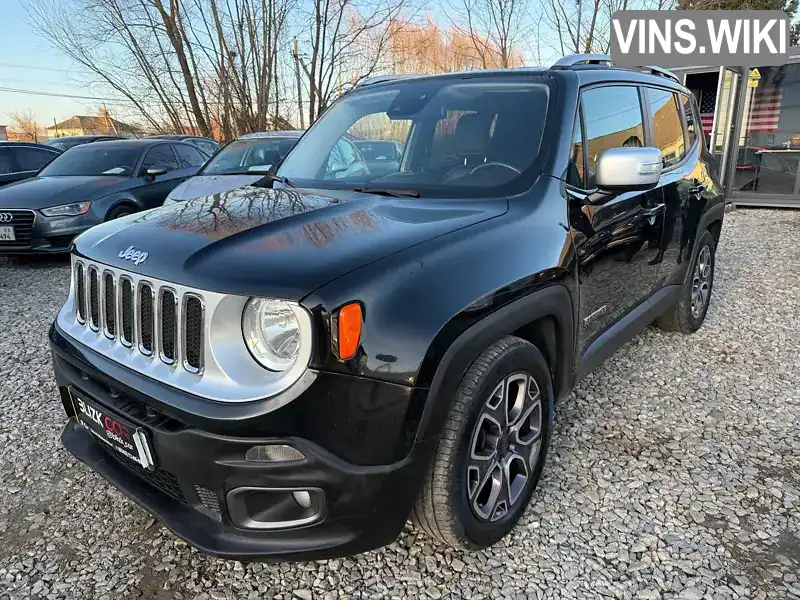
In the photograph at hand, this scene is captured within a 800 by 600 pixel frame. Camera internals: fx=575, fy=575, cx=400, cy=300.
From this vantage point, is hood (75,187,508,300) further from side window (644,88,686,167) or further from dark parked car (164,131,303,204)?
dark parked car (164,131,303,204)

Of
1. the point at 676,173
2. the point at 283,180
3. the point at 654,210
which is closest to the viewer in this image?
the point at 283,180

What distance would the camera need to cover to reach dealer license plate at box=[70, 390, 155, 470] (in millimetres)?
1862

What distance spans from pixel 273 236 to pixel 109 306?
2.32ft

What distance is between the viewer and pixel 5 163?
10047 mm

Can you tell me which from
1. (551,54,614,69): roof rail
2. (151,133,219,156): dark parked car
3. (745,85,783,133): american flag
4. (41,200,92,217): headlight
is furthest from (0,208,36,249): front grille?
(745,85,783,133): american flag

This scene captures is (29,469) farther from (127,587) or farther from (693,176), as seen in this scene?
(693,176)

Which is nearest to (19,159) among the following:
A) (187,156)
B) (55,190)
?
(187,156)

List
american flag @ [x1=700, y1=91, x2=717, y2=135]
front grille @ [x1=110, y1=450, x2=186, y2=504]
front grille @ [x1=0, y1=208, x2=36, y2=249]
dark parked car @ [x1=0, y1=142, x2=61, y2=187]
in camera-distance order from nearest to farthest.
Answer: front grille @ [x1=110, y1=450, x2=186, y2=504], front grille @ [x1=0, y1=208, x2=36, y2=249], dark parked car @ [x1=0, y1=142, x2=61, y2=187], american flag @ [x1=700, y1=91, x2=717, y2=135]

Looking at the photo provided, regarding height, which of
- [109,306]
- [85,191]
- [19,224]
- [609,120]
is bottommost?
[19,224]

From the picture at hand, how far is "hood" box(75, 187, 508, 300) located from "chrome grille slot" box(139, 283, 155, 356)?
72mm

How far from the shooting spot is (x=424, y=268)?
1.85m

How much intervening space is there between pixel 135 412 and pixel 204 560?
0.74 metres

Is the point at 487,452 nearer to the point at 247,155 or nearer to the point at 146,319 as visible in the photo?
the point at 146,319

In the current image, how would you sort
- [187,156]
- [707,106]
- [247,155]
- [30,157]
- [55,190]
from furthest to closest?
[707,106] < [30,157] < [187,156] < [247,155] < [55,190]
